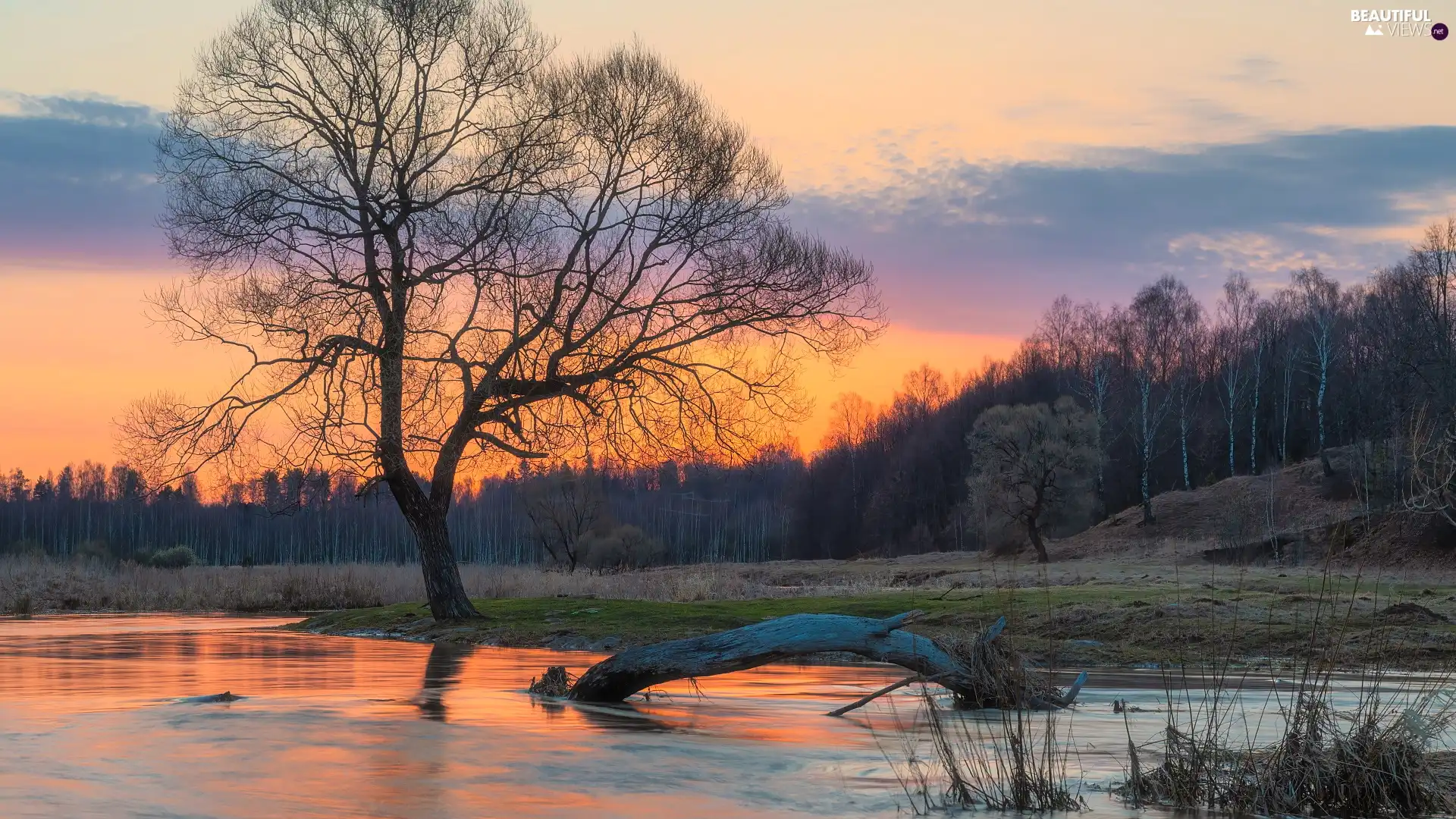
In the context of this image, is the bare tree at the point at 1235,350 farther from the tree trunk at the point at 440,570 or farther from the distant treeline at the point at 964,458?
the tree trunk at the point at 440,570

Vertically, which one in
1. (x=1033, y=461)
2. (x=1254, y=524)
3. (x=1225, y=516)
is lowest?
Result: (x=1254, y=524)

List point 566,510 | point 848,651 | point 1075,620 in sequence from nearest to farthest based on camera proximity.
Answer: point 848,651 < point 1075,620 < point 566,510

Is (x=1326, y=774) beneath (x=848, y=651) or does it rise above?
beneath

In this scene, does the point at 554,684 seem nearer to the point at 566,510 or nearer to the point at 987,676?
the point at 987,676

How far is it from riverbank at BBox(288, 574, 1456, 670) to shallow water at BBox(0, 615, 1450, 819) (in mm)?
2735

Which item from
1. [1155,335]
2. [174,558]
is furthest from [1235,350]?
[174,558]

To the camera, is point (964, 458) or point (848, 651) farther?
point (964, 458)

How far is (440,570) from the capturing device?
27031 mm

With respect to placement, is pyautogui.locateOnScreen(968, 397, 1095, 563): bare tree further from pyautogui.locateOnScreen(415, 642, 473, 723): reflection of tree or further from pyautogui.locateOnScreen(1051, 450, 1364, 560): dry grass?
pyautogui.locateOnScreen(415, 642, 473, 723): reflection of tree

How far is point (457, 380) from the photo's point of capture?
82.9 ft

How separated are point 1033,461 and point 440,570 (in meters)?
50.8

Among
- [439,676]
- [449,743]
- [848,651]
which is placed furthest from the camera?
[439,676]

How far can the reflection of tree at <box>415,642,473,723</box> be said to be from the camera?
1389 cm

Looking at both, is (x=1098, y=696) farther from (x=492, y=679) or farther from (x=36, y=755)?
(x=36, y=755)
